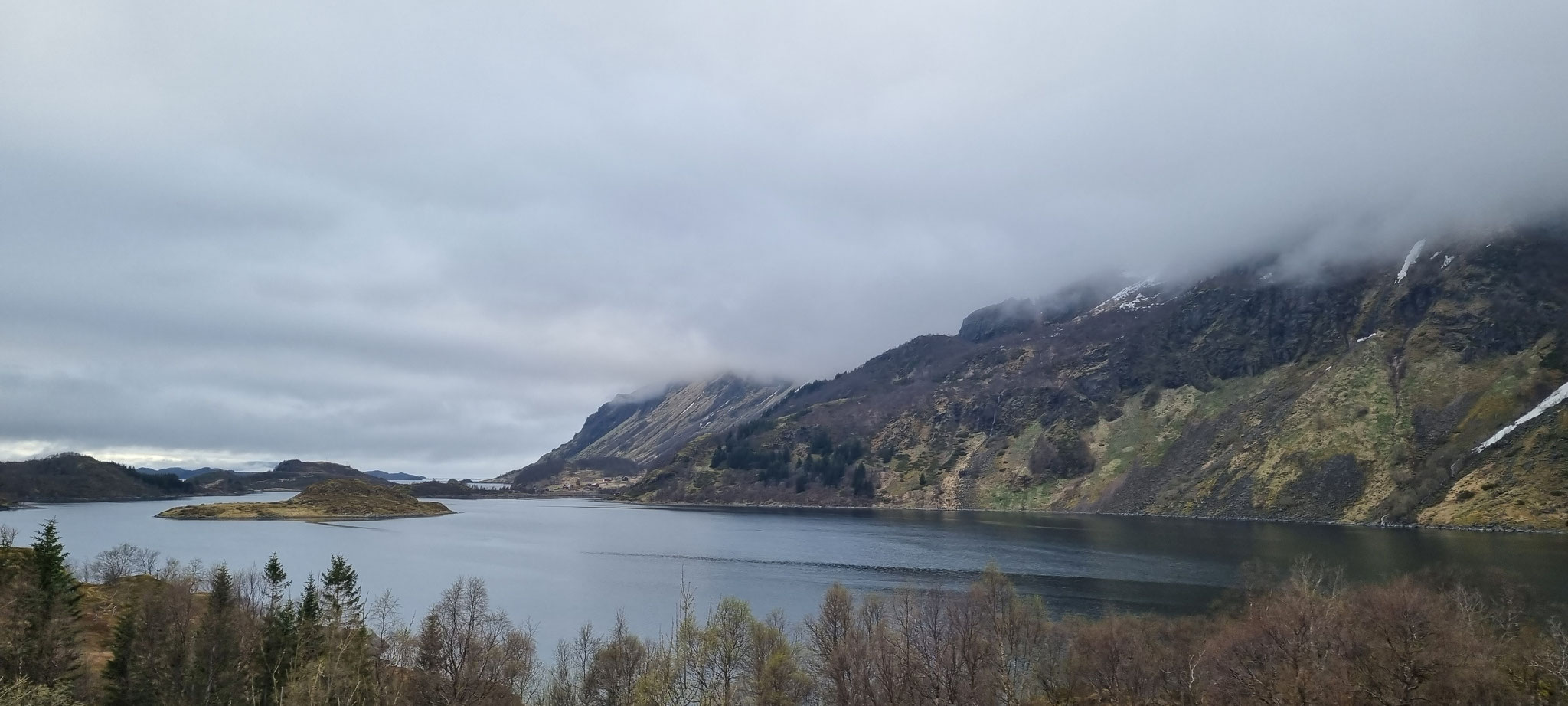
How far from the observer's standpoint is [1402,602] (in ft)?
156

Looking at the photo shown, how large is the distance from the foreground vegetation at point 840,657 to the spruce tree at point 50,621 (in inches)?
5.1

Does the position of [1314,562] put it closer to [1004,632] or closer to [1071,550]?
[1071,550]

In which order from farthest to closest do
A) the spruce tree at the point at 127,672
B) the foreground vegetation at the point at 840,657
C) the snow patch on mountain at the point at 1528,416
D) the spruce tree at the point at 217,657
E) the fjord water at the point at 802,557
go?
the snow patch on mountain at the point at 1528,416 → the fjord water at the point at 802,557 → the spruce tree at the point at 217,657 → the spruce tree at the point at 127,672 → the foreground vegetation at the point at 840,657

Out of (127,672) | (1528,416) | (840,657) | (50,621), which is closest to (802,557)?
(840,657)

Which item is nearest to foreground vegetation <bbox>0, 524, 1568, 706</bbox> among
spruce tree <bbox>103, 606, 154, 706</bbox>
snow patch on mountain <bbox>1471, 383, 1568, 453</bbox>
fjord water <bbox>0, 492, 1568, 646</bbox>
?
spruce tree <bbox>103, 606, 154, 706</bbox>

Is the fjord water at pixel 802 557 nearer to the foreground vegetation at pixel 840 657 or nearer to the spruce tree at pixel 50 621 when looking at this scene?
the foreground vegetation at pixel 840 657

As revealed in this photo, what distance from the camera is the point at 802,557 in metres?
130

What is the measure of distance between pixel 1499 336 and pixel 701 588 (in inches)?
8477

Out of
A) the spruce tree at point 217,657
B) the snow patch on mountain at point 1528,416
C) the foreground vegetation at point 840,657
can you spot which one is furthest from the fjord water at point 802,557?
the snow patch on mountain at point 1528,416

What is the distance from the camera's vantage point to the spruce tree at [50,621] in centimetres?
4125

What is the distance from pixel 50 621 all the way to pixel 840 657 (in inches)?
1686

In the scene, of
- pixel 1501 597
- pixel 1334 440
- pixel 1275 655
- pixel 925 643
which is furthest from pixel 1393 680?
pixel 1334 440

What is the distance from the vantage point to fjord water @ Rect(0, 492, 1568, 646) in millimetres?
85875

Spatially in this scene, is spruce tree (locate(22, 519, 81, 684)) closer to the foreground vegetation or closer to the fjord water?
the foreground vegetation
